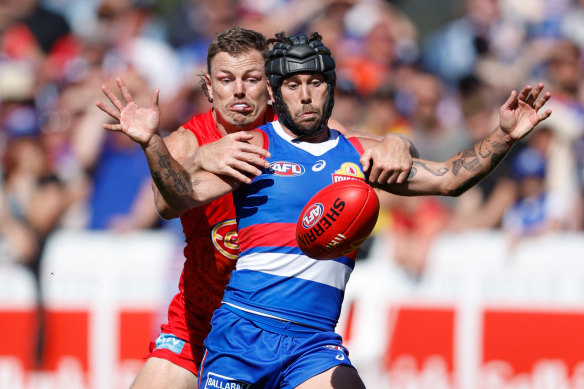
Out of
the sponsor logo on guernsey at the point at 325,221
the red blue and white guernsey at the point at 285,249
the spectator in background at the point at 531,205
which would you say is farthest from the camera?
the spectator in background at the point at 531,205

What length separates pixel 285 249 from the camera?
4.82 metres

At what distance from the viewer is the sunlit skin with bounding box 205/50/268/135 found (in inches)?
220

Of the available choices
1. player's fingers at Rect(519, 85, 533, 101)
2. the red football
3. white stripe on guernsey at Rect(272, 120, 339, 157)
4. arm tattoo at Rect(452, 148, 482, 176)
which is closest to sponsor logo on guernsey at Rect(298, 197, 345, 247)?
the red football

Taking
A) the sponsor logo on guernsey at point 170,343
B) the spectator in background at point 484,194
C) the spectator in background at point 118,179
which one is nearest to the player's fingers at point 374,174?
the sponsor logo on guernsey at point 170,343

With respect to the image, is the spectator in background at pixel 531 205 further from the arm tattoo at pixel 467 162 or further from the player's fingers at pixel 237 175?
the player's fingers at pixel 237 175

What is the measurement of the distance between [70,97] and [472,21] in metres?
4.92

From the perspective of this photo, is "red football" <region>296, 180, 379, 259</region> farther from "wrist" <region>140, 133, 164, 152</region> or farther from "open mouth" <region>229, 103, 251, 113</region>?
"open mouth" <region>229, 103, 251, 113</region>

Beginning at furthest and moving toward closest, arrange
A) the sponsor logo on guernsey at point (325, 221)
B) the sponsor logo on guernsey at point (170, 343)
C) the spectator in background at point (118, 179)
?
the spectator in background at point (118, 179) → the sponsor logo on guernsey at point (170, 343) → the sponsor logo on guernsey at point (325, 221)

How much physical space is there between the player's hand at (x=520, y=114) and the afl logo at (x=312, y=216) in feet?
3.96

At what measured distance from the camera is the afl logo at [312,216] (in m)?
4.51

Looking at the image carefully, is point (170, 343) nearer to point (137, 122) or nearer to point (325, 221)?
point (137, 122)

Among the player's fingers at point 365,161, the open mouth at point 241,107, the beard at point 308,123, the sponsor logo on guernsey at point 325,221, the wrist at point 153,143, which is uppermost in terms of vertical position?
the open mouth at point 241,107

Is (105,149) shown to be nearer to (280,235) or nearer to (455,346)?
(455,346)

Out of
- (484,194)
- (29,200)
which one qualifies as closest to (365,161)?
(484,194)
